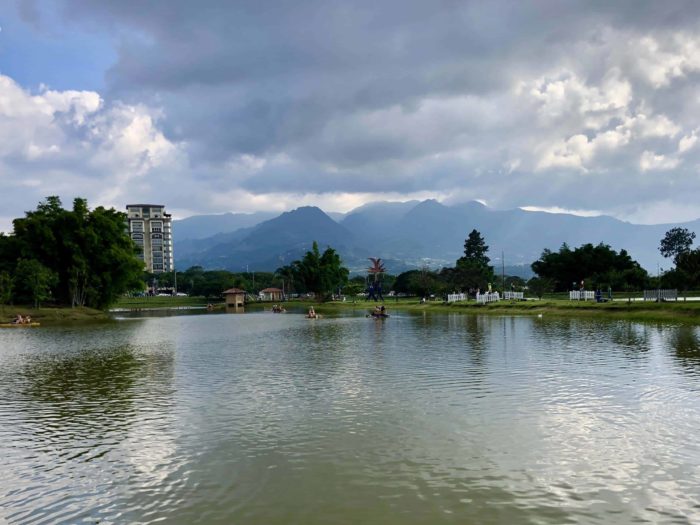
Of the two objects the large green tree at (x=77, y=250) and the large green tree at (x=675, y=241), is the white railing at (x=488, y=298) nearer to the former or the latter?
the large green tree at (x=77, y=250)

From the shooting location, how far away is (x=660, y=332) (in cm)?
3656

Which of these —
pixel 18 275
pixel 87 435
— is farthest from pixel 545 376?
pixel 18 275

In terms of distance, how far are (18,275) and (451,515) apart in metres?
78.0

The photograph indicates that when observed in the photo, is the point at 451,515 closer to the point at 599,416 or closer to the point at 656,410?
the point at 599,416

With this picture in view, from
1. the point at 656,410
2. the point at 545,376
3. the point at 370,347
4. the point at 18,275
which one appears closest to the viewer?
the point at 656,410

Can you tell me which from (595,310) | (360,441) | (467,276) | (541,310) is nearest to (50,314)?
(541,310)

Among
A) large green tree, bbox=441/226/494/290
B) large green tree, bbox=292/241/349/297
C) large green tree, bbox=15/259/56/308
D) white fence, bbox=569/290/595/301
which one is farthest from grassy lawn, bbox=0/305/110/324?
large green tree, bbox=292/241/349/297

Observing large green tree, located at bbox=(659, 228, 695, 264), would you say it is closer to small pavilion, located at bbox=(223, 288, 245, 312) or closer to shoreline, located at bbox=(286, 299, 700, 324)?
shoreline, located at bbox=(286, 299, 700, 324)

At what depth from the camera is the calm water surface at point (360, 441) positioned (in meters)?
9.66

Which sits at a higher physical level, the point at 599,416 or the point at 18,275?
the point at 18,275

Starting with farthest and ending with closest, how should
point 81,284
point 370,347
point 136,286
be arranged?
point 136,286 < point 81,284 < point 370,347

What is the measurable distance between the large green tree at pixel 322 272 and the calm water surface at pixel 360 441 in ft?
362

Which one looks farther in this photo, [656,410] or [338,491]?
[656,410]

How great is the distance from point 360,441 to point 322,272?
409 ft
